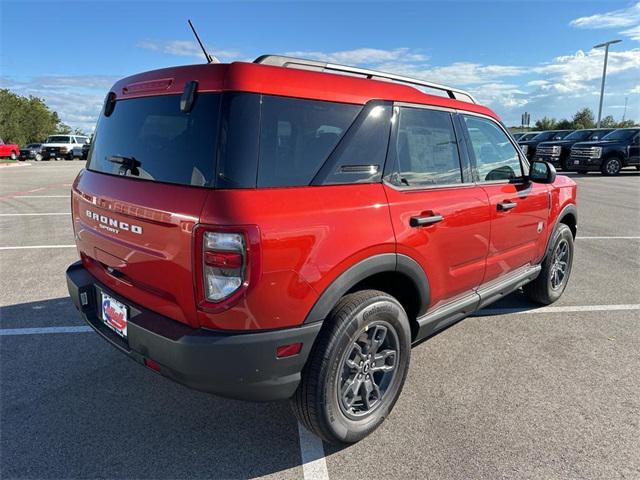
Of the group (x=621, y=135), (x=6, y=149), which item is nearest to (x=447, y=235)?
(x=621, y=135)

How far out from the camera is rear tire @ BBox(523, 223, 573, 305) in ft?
14.2

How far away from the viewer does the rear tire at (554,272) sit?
14.2 feet

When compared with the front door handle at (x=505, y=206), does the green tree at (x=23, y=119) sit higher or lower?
higher

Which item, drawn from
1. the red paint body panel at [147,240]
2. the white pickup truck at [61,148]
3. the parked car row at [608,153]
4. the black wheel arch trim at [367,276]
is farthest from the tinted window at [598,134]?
the white pickup truck at [61,148]

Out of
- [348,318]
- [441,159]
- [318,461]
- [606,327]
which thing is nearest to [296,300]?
[348,318]

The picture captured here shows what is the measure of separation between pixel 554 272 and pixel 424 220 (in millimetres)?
2643

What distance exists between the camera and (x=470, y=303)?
3232 millimetres

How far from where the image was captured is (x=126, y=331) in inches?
92.6

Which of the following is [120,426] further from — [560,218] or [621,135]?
[621,135]

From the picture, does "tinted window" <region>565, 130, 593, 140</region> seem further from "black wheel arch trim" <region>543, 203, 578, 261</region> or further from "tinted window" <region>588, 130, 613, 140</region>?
"black wheel arch trim" <region>543, 203, 578, 261</region>

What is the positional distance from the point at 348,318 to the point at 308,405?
475mm

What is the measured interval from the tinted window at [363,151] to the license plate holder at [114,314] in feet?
4.05

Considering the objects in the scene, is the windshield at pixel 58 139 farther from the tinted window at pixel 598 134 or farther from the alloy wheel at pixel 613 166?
the alloy wheel at pixel 613 166

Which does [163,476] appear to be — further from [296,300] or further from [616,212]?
[616,212]
